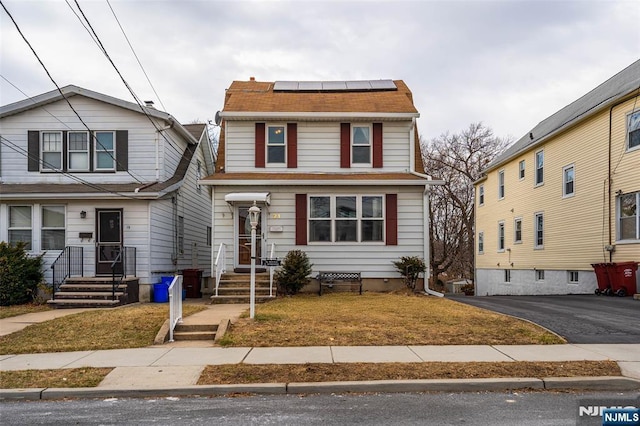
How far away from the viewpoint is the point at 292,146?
48.9ft

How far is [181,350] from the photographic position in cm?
738

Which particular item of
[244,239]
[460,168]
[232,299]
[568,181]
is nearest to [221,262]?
[244,239]

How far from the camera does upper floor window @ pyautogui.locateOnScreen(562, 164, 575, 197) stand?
1855 centimetres

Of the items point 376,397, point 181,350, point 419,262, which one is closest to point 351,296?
point 419,262

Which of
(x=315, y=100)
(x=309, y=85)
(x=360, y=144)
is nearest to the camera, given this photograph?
(x=360, y=144)

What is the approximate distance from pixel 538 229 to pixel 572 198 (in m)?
3.22

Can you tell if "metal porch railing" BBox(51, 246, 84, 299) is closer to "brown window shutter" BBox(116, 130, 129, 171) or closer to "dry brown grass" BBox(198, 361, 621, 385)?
"brown window shutter" BBox(116, 130, 129, 171)

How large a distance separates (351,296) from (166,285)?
5809 mm

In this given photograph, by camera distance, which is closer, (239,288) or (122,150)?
(239,288)

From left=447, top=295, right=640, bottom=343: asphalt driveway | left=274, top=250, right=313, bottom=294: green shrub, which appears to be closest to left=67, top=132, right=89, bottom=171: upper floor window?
left=274, top=250, right=313, bottom=294: green shrub

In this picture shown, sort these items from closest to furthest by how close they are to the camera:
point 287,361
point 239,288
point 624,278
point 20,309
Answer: point 287,361 < point 20,309 < point 239,288 < point 624,278

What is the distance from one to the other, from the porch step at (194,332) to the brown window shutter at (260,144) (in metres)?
7.37

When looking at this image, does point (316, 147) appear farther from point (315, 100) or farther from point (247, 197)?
point (247, 197)

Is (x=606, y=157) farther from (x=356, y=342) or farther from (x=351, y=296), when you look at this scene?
(x=356, y=342)
